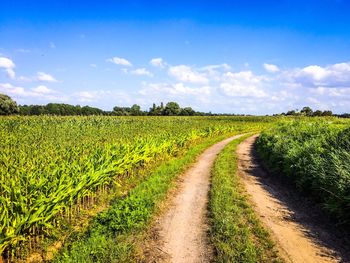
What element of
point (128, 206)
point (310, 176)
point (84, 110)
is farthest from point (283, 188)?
point (84, 110)

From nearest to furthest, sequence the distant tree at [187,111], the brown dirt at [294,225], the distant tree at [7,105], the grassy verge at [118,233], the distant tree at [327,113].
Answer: the grassy verge at [118,233], the brown dirt at [294,225], the distant tree at [7,105], the distant tree at [327,113], the distant tree at [187,111]

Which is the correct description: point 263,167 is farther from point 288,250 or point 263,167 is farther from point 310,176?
point 288,250

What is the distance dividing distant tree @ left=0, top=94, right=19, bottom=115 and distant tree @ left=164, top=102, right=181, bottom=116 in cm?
5728

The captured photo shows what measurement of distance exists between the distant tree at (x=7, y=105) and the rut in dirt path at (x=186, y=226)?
70.2 meters

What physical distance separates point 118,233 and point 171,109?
4424 inches

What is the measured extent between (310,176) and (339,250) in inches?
202

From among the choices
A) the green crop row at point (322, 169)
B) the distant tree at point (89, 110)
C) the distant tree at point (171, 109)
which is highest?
the distant tree at point (171, 109)

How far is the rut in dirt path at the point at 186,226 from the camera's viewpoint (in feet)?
24.7

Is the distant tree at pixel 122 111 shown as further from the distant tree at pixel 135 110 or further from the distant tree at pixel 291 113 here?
the distant tree at pixel 291 113

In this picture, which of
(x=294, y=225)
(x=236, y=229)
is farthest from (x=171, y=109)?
(x=236, y=229)

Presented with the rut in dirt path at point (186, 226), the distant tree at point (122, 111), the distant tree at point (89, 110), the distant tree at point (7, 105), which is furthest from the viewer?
the distant tree at point (122, 111)

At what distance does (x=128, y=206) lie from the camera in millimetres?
10250

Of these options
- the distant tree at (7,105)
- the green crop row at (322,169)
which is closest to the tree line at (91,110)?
the distant tree at (7,105)

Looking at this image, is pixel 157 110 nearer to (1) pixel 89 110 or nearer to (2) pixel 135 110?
(2) pixel 135 110
